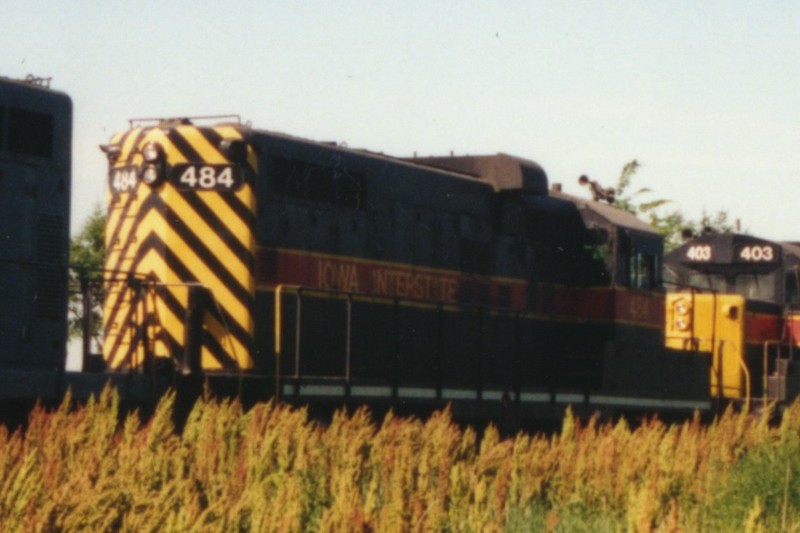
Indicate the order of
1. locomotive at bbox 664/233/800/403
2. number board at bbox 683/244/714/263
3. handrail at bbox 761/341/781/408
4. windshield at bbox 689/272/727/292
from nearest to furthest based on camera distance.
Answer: locomotive at bbox 664/233/800/403 < handrail at bbox 761/341/781/408 < number board at bbox 683/244/714/263 < windshield at bbox 689/272/727/292

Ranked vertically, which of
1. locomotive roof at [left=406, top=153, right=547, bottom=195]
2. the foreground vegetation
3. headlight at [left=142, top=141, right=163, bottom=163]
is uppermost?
locomotive roof at [left=406, top=153, right=547, bottom=195]

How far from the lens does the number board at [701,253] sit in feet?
70.9

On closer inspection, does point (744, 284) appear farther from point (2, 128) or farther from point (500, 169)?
point (2, 128)

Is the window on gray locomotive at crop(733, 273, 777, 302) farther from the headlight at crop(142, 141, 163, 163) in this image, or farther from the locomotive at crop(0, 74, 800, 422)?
the headlight at crop(142, 141, 163, 163)

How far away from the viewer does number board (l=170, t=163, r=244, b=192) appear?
1289 centimetres

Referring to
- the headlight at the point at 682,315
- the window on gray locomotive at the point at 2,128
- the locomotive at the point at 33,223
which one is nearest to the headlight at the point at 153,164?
the locomotive at the point at 33,223

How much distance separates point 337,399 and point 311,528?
631 centimetres

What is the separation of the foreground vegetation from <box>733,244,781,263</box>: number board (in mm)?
9450

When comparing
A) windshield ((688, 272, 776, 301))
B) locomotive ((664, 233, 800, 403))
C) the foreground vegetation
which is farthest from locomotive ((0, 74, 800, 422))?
windshield ((688, 272, 776, 301))

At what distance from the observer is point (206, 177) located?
1302cm

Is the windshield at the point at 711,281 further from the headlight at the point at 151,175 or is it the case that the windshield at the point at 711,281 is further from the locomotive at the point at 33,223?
the locomotive at the point at 33,223

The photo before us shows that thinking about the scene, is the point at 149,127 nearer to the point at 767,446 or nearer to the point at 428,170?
the point at 428,170

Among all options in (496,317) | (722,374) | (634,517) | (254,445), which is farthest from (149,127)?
(722,374)

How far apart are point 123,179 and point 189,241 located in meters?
1.02
